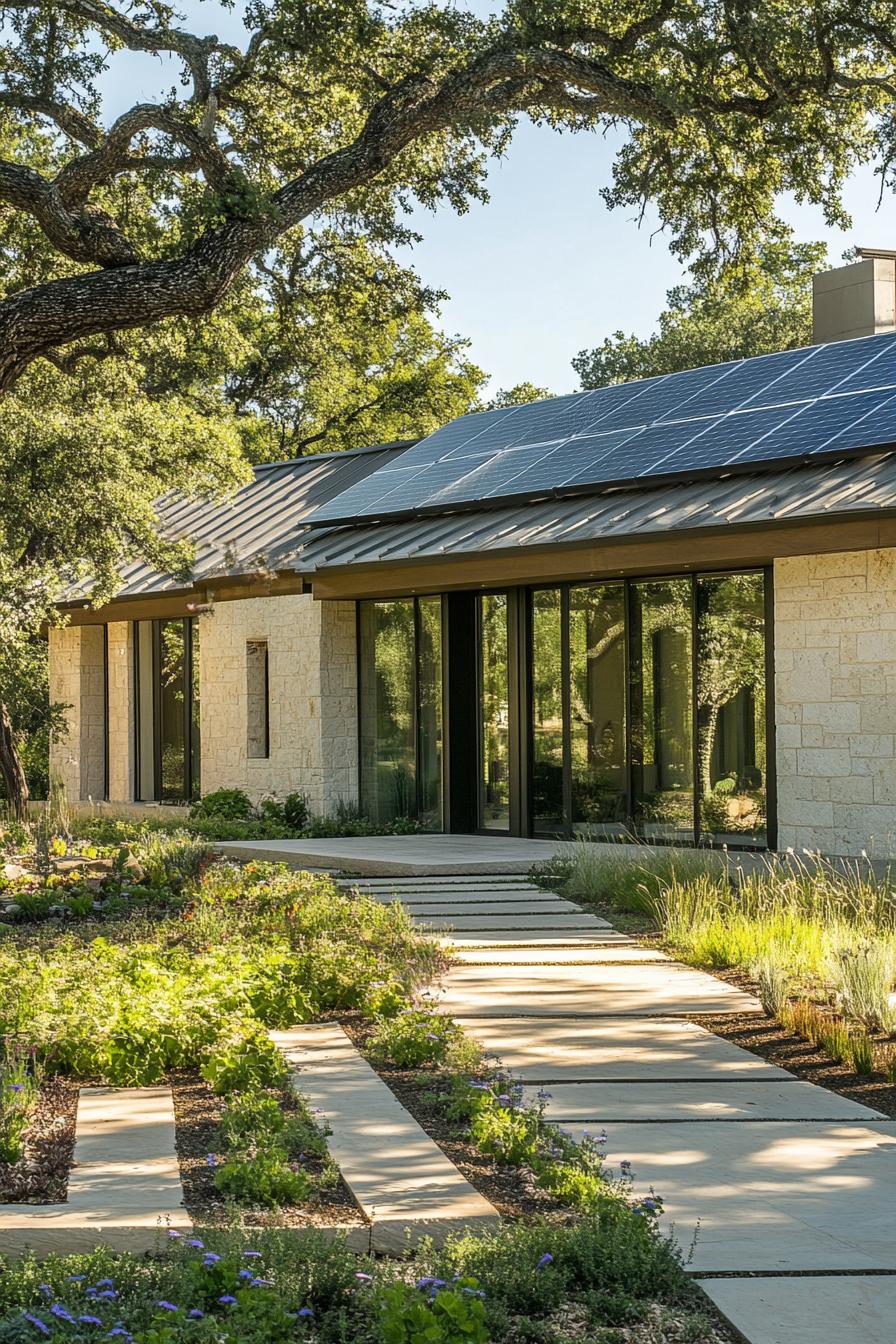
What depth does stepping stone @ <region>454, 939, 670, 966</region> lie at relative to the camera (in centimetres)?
870

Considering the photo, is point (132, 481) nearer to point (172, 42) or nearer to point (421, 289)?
point (421, 289)

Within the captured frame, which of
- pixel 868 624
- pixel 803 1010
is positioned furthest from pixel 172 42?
pixel 803 1010

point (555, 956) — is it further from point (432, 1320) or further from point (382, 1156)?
point (432, 1320)

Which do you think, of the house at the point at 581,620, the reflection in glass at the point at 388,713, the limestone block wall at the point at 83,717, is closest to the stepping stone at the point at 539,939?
the house at the point at 581,620

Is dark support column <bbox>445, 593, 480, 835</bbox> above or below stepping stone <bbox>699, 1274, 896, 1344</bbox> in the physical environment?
above

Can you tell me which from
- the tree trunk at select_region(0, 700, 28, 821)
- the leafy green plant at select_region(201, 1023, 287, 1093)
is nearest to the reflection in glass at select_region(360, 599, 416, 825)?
the tree trunk at select_region(0, 700, 28, 821)

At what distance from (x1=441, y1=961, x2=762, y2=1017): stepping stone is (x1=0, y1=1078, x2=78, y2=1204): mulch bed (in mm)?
2212

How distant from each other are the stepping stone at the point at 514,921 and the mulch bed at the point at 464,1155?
12.5 ft

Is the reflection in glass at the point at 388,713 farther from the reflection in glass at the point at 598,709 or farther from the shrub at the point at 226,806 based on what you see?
the reflection in glass at the point at 598,709

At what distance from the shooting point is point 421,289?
14.0m

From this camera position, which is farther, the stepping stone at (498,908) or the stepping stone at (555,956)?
the stepping stone at (498,908)

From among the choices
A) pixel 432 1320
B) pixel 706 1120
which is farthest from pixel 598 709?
pixel 432 1320

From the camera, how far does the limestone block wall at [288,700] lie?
17.4 metres

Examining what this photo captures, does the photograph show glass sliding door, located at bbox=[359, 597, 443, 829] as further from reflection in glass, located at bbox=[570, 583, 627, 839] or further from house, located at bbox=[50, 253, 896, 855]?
reflection in glass, located at bbox=[570, 583, 627, 839]
